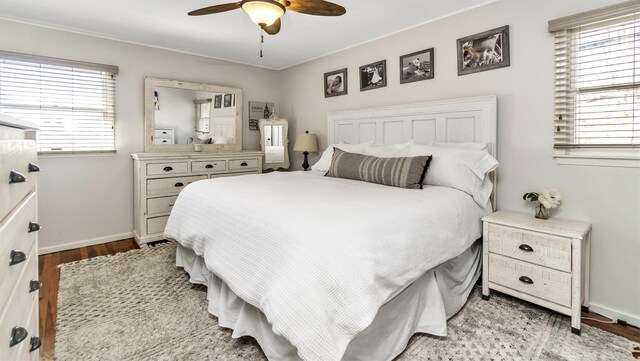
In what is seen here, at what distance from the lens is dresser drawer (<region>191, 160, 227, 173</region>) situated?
3.92 meters

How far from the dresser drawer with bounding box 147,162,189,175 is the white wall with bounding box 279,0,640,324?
8.43 feet

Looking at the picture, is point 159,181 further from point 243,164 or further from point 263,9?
point 263,9

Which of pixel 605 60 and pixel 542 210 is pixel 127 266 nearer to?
pixel 542 210

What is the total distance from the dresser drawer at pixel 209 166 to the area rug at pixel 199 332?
168cm

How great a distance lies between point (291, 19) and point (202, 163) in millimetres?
2013

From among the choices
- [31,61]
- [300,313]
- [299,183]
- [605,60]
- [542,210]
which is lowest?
[300,313]

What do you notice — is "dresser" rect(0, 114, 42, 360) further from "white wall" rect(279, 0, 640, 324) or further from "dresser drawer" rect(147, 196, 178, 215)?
"white wall" rect(279, 0, 640, 324)

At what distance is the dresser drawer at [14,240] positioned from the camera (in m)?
0.74

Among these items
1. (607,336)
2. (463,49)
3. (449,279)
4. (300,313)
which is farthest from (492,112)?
(300,313)

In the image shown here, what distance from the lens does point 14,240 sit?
87 cm

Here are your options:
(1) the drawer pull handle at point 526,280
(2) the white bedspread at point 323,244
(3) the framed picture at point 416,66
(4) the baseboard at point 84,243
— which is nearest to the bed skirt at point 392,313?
(2) the white bedspread at point 323,244

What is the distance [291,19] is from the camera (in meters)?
3.09

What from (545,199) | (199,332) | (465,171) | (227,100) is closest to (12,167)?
(199,332)

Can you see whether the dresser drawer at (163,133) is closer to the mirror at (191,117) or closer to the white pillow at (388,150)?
the mirror at (191,117)
